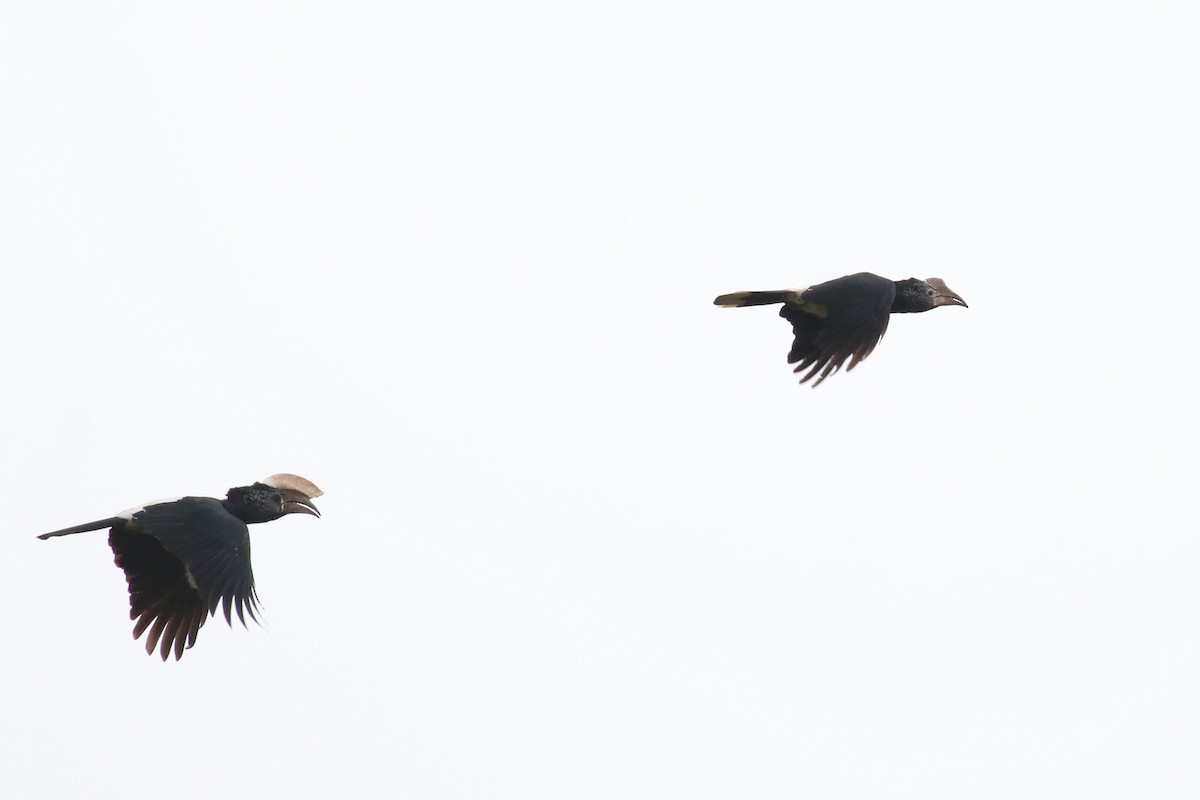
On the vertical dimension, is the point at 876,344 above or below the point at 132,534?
above

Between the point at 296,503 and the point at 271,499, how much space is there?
0.22 m

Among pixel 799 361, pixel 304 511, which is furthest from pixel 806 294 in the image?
pixel 304 511

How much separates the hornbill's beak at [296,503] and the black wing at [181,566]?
2.59 feet

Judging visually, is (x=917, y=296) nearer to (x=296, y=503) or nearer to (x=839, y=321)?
Result: (x=839, y=321)

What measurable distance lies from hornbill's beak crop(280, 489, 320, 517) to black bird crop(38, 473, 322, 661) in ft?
0.56

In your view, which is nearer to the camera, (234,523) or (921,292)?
(234,523)

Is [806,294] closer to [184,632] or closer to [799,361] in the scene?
[799,361]

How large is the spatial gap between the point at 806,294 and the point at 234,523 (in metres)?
4.44

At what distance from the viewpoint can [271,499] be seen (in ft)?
50.4

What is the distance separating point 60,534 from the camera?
14.5 metres

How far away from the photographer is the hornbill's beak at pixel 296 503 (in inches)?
608

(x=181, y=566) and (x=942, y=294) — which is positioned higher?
(x=942, y=294)

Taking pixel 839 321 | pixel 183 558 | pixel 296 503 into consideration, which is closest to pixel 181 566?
pixel 183 558

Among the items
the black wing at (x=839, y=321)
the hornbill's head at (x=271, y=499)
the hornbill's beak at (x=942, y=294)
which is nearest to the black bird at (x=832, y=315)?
the black wing at (x=839, y=321)
